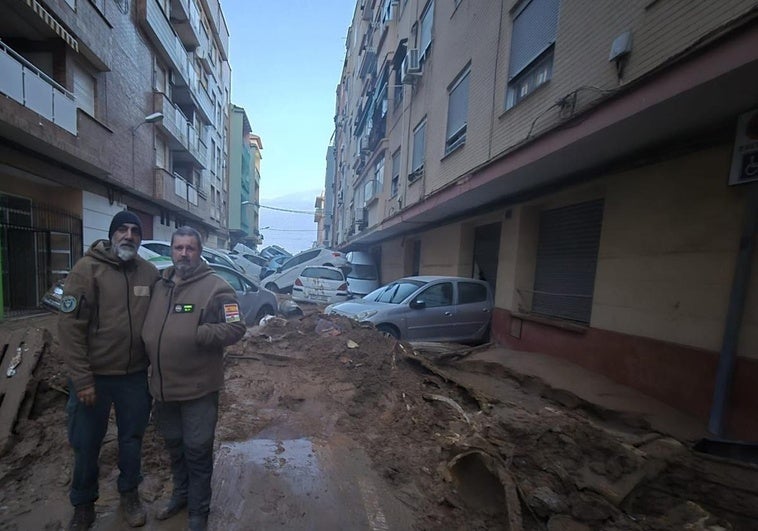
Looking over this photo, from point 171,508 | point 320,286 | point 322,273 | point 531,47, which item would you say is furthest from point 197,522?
point 322,273

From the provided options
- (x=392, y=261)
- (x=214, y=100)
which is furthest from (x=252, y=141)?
(x=392, y=261)

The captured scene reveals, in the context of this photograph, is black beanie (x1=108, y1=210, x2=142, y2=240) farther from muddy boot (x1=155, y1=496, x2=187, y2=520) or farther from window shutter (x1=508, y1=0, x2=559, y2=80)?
window shutter (x1=508, y1=0, x2=559, y2=80)

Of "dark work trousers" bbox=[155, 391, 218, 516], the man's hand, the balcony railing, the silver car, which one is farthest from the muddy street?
the balcony railing

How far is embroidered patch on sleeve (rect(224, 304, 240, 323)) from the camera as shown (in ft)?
6.50

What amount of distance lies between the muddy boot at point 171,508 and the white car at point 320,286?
9.67 meters

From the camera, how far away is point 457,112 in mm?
8125

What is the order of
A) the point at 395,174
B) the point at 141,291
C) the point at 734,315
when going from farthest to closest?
1. the point at 395,174
2. the point at 734,315
3. the point at 141,291

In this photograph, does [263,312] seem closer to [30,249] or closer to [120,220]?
[30,249]

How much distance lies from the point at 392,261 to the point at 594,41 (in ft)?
37.6

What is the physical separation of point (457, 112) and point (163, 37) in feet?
40.4

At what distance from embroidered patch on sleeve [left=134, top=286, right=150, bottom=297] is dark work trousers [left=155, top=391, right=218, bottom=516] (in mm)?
636

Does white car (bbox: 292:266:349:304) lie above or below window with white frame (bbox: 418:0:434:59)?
below

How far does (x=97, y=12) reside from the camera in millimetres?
9000

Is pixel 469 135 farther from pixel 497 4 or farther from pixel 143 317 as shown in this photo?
pixel 143 317
